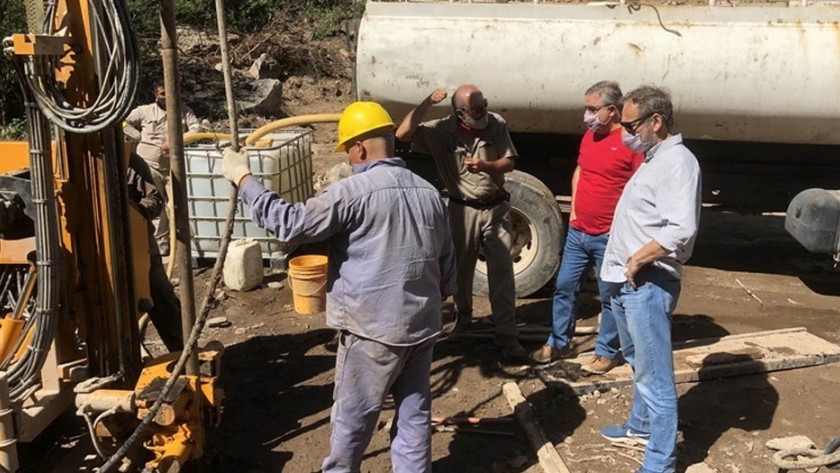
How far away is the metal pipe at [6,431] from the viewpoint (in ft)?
11.4

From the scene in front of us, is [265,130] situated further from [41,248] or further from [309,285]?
[41,248]

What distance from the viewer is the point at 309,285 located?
6.53 m

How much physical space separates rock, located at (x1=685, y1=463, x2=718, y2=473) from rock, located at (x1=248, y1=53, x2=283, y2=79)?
39.4 feet

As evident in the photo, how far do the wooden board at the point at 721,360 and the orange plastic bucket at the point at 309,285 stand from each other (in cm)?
207

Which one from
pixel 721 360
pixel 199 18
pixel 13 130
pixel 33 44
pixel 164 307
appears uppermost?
pixel 199 18

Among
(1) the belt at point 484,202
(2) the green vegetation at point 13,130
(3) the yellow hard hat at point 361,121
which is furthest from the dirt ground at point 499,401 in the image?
(2) the green vegetation at point 13,130

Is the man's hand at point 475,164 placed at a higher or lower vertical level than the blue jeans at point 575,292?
higher

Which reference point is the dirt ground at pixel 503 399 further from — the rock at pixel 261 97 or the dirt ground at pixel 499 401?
the rock at pixel 261 97

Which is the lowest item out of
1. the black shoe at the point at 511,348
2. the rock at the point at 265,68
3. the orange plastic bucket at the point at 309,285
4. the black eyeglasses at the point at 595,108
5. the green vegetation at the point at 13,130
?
the black shoe at the point at 511,348

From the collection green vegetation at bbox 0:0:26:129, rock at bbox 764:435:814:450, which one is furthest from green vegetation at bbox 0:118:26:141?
rock at bbox 764:435:814:450

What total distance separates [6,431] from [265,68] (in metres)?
12.2

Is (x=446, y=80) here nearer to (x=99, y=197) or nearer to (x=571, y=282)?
(x=571, y=282)

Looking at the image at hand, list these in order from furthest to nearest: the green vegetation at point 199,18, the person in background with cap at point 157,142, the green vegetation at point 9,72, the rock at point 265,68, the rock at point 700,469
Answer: the rock at point 265,68 → the green vegetation at point 199,18 → the green vegetation at point 9,72 → the person in background with cap at point 157,142 → the rock at point 700,469

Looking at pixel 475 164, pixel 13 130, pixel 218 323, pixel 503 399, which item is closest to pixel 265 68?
pixel 13 130
